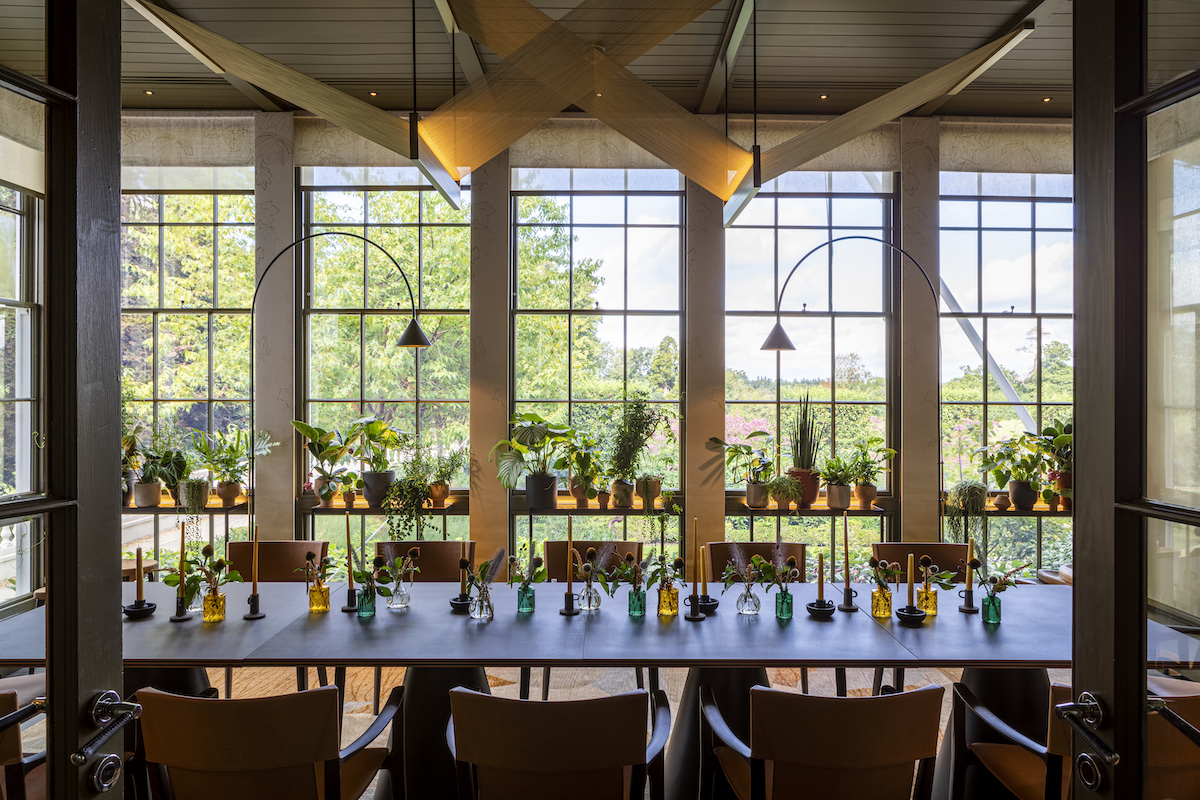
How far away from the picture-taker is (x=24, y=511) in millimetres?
976

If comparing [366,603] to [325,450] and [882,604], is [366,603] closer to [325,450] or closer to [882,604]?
[882,604]

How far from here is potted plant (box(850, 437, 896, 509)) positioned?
502 cm

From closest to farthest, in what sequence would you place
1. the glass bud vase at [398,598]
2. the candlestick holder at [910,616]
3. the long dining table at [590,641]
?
the long dining table at [590,641] < the candlestick holder at [910,616] < the glass bud vase at [398,598]

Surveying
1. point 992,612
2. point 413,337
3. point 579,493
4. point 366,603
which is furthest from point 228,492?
point 992,612

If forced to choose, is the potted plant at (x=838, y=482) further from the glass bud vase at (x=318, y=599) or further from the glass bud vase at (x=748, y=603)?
the glass bud vase at (x=318, y=599)

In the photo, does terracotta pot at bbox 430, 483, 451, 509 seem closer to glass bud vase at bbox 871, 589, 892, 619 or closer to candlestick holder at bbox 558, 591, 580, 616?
candlestick holder at bbox 558, 591, 580, 616

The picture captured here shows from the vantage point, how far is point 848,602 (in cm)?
294

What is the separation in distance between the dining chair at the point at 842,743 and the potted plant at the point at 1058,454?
3945mm

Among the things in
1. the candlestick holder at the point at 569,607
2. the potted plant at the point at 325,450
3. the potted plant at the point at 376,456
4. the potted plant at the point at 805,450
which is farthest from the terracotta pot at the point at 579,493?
the candlestick holder at the point at 569,607

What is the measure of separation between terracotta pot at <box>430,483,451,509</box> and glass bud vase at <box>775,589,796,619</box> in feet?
10.3

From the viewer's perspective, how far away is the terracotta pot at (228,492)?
507 centimetres

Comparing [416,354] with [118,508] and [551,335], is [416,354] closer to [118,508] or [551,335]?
[551,335]

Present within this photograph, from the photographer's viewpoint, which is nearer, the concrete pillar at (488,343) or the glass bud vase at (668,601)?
the glass bud vase at (668,601)

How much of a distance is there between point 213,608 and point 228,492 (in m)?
2.68
